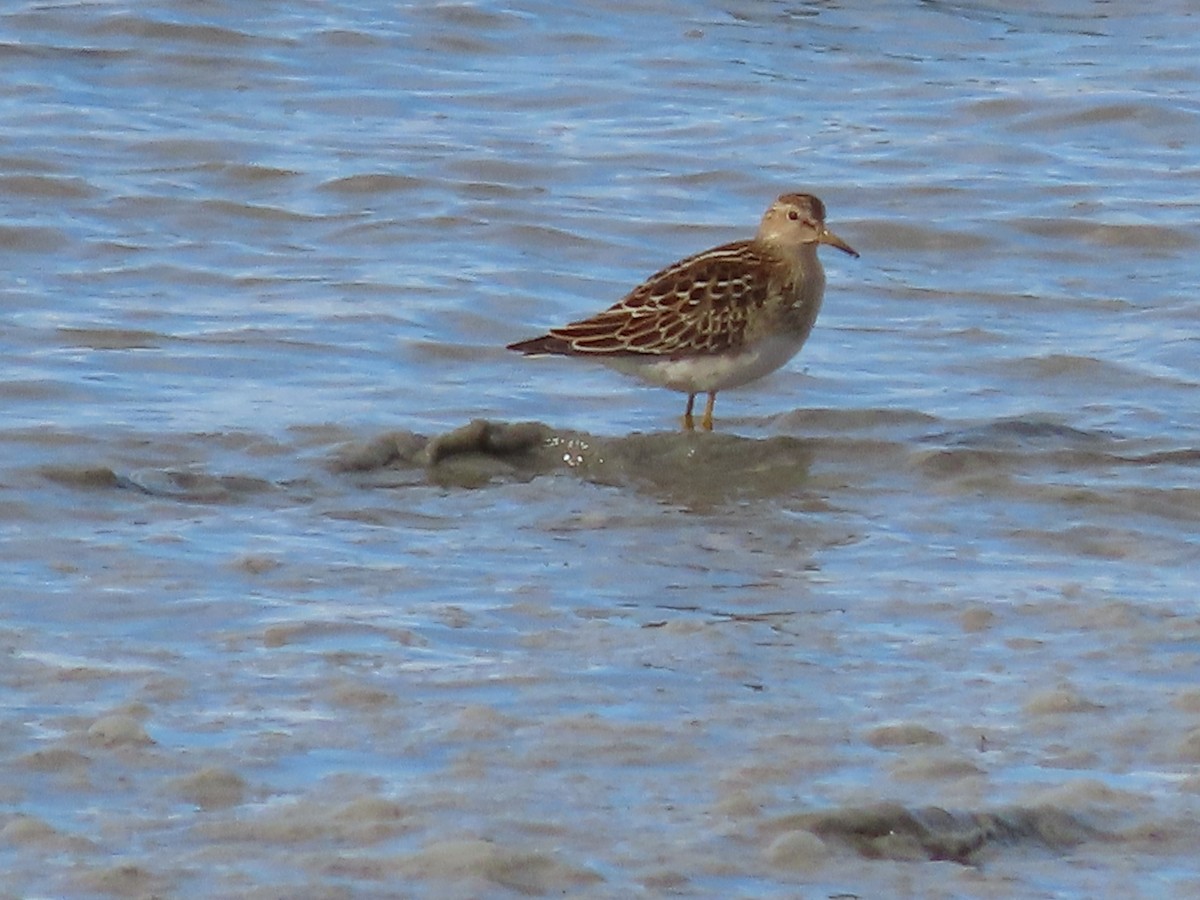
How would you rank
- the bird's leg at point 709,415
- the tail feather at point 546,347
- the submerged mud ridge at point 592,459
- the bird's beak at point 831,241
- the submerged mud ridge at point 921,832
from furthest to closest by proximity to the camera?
the bird's beak at point 831,241
the bird's leg at point 709,415
the tail feather at point 546,347
the submerged mud ridge at point 592,459
the submerged mud ridge at point 921,832

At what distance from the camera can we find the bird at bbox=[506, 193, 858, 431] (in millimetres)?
8836

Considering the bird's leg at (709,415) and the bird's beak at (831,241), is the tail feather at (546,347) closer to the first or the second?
the bird's leg at (709,415)

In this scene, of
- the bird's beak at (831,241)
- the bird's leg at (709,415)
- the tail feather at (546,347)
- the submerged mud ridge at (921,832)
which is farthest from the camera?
the bird's beak at (831,241)

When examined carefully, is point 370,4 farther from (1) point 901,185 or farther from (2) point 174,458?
(2) point 174,458

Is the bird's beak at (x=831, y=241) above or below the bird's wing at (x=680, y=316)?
above

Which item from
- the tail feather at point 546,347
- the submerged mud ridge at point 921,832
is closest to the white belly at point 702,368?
the tail feather at point 546,347

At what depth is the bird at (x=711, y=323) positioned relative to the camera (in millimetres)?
8836

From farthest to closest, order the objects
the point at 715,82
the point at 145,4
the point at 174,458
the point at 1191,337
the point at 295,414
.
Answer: the point at 145,4
the point at 715,82
the point at 1191,337
the point at 295,414
the point at 174,458

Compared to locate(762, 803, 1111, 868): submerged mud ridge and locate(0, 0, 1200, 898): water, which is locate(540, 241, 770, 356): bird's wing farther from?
locate(762, 803, 1111, 868): submerged mud ridge

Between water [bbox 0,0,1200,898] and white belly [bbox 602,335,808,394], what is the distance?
0.69ft

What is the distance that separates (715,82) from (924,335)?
4.93 metres

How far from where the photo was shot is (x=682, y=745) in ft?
18.0

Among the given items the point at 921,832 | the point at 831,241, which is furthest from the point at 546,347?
the point at 921,832

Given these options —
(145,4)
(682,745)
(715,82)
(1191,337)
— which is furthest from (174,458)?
(145,4)
